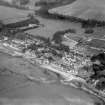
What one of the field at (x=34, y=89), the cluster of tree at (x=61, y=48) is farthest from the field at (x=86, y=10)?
the field at (x=34, y=89)

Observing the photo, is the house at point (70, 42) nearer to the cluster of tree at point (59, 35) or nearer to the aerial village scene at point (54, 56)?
the aerial village scene at point (54, 56)

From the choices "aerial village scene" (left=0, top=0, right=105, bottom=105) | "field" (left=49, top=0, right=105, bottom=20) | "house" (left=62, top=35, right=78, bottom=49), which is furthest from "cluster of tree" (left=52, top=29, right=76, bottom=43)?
"field" (left=49, top=0, right=105, bottom=20)

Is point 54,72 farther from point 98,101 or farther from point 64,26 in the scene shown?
point 64,26

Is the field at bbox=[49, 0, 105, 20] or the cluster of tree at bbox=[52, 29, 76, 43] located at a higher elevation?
the field at bbox=[49, 0, 105, 20]

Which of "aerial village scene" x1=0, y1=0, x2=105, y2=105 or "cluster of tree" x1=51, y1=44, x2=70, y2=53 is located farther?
"cluster of tree" x1=51, y1=44, x2=70, y2=53

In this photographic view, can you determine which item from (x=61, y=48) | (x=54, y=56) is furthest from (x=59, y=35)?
(x=54, y=56)

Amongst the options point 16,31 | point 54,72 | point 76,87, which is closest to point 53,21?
point 16,31

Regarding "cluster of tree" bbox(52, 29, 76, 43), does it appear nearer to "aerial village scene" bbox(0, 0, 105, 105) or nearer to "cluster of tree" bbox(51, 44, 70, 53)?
"aerial village scene" bbox(0, 0, 105, 105)
